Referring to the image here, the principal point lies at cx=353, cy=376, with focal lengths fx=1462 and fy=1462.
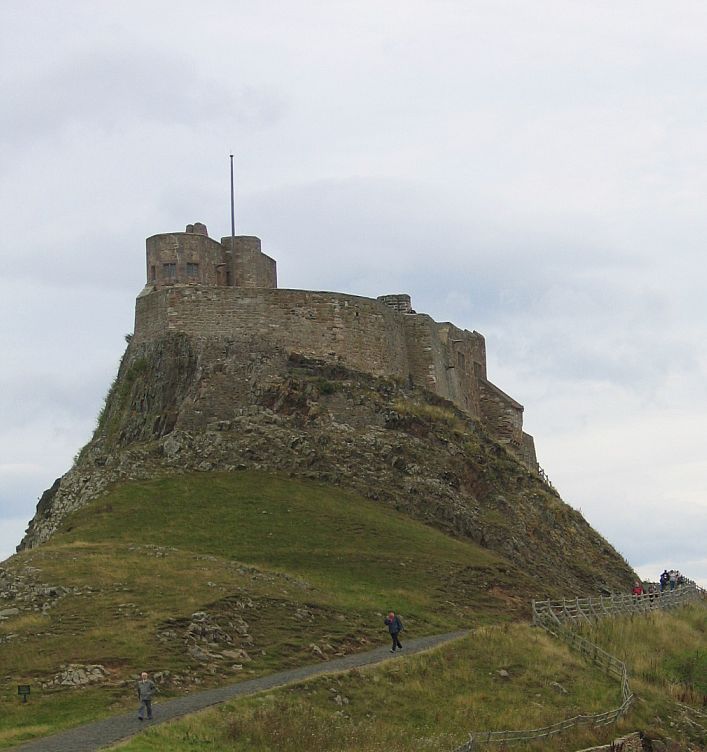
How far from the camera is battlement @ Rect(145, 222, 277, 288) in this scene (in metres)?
61.3

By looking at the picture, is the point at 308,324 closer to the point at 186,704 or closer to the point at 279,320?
the point at 279,320

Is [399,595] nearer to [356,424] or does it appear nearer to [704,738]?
[704,738]

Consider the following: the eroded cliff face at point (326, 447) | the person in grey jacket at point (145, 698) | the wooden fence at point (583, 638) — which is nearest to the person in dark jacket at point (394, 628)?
the wooden fence at point (583, 638)

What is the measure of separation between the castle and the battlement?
42 millimetres

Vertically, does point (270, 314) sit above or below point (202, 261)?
below

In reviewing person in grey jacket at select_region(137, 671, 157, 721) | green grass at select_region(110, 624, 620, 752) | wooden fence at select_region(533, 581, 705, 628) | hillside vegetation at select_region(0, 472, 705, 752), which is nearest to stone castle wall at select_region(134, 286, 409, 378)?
hillside vegetation at select_region(0, 472, 705, 752)

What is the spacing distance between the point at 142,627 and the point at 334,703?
6.66 m

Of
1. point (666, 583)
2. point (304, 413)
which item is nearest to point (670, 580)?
point (666, 583)

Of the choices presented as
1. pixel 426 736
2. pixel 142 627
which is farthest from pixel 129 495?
pixel 426 736

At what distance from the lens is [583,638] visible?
39.0 metres

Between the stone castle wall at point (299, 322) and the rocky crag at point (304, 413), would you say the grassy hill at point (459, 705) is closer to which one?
the rocky crag at point (304, 413)

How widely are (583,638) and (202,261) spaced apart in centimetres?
2842

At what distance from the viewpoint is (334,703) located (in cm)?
3048

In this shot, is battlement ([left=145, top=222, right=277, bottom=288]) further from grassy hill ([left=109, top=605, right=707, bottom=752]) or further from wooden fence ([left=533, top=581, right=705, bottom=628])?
grassy hill ([left=109, top=605, right=707, bottom=752])
